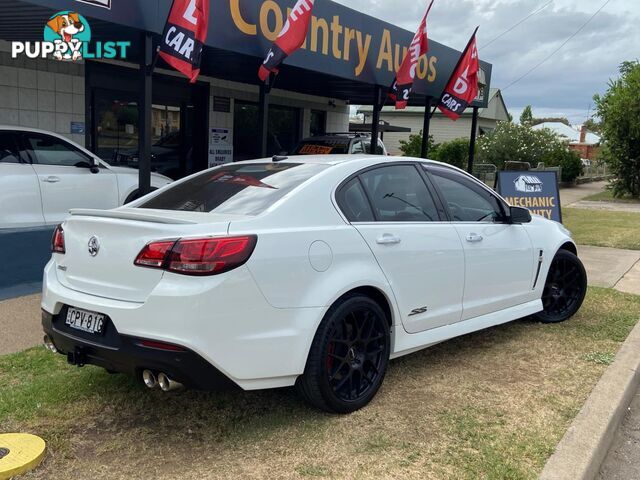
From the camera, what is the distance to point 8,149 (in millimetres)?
6586

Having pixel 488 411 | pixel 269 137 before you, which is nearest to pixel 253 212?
pixel 488 411

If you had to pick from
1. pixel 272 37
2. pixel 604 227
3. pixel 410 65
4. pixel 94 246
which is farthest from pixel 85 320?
pixel 604 227

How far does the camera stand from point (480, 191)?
5043 mm

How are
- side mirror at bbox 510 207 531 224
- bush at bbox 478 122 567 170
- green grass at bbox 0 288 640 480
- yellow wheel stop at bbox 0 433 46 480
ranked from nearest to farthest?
yellow wheel stop at bbox 0 433 46 480, green grass at bbox 0 288 640 480, side mirror at bbox 510 207 531 224, bush at bbox 478 122 567 170

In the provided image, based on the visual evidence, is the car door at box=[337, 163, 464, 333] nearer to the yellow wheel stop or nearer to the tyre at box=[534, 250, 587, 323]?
the tyre at box=[534, 250, 587, 323]

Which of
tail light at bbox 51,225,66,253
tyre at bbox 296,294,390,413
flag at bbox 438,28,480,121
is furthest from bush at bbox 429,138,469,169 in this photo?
tail light at bbox 51,225,66,253

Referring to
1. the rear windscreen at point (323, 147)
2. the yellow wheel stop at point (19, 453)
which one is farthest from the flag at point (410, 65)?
the yellow wheel stop at point (19, 453)

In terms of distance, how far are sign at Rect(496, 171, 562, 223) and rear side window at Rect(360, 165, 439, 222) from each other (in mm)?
5961

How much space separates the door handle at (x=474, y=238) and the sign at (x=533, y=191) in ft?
18.6

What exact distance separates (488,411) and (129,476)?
7.06ft

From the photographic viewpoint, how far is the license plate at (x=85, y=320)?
324 centimetres

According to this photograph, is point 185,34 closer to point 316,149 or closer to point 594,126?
point 316,149

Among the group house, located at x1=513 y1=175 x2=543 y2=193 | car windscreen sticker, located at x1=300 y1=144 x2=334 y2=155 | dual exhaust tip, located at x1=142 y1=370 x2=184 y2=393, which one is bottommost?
dual exhaust tip, located at x1=142 y1=370 x2=184 y2=393

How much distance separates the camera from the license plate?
3242 mm
